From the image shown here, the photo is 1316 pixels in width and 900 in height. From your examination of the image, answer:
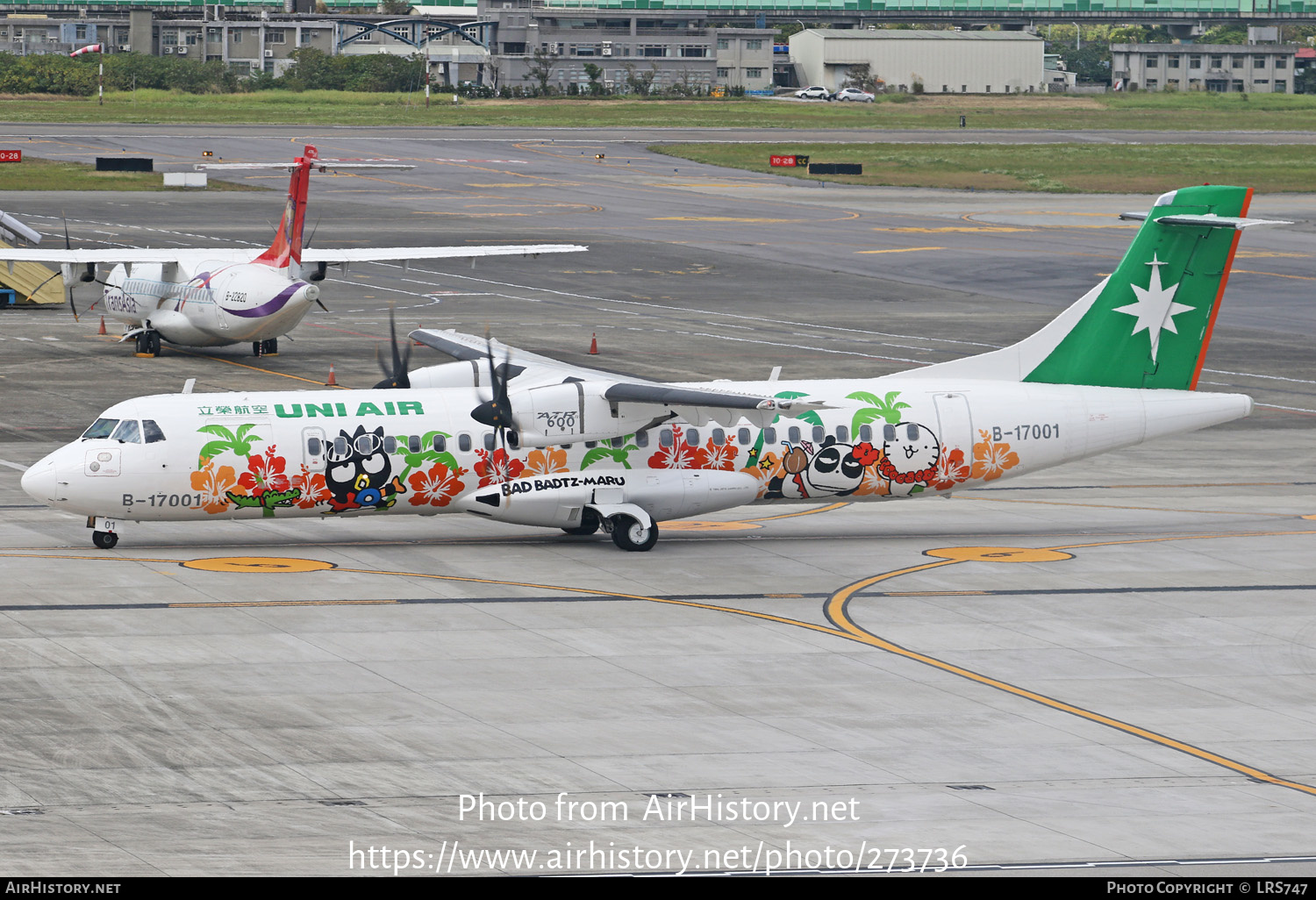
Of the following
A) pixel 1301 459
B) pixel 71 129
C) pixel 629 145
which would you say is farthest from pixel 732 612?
pixel 71 129

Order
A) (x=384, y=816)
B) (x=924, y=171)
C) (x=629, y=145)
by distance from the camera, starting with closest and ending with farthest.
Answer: (x=384, y=816), (x=924, y=171), (x=629, y=145)

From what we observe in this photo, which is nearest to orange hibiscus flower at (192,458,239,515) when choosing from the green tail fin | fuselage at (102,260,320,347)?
the green tail fin

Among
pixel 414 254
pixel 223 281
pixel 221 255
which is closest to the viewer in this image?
pixel 223 281

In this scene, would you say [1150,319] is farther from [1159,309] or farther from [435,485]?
[435,485]

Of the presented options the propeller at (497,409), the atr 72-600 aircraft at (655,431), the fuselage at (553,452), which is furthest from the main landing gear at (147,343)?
the propeller at (497,409)

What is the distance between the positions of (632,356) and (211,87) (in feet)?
498

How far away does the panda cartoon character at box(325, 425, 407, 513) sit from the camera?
32.6 metres

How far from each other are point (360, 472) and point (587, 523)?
14.8ft

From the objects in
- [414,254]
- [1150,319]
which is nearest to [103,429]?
[1150,319]

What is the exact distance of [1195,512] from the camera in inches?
1523

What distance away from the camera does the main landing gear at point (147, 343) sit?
188 feet

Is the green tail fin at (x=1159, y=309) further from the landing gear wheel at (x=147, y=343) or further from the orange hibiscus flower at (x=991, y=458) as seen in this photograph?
the landing gear wheel at (x=147, y=343)

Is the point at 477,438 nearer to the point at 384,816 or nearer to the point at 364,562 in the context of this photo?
the point at 364,562

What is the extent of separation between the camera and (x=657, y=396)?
3206cm
